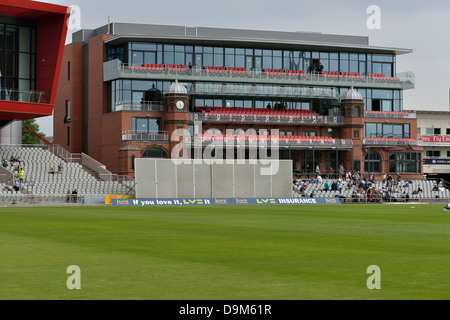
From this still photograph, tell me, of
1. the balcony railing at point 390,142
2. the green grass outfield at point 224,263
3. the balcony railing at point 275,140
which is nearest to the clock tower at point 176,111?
the balcony railing at point 275,140

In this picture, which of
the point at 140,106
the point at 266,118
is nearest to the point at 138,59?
the point at 140,106

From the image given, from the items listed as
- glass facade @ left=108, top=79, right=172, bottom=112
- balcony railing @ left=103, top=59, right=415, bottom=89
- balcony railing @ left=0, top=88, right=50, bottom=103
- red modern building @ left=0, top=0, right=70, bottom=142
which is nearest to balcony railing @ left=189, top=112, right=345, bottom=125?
balcony railing @ left=103, top=59, right=415, bottom=89

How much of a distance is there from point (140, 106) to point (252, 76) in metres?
13.5

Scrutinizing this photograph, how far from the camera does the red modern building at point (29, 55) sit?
65.0 meters

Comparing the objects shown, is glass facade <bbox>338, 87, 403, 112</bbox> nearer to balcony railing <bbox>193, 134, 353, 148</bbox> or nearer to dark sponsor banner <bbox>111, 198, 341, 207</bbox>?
balcony railing <bbox>193, 134, 353, 148</bbox>

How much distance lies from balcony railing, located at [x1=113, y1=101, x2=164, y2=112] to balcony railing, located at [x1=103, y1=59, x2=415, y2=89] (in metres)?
2.95

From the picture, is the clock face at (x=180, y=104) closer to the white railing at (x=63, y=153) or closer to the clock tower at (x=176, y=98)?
the clock tower at (x=176, y=98)

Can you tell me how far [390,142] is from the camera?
8994cm

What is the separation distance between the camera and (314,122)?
87.4 m

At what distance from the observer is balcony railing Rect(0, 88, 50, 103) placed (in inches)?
2542

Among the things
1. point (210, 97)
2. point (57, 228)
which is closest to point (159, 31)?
point (210, 97)

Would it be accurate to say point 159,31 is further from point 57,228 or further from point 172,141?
point 57,228

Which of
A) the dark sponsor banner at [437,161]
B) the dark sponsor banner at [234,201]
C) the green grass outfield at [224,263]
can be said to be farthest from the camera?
the dark sponsor banner at [437,161]
